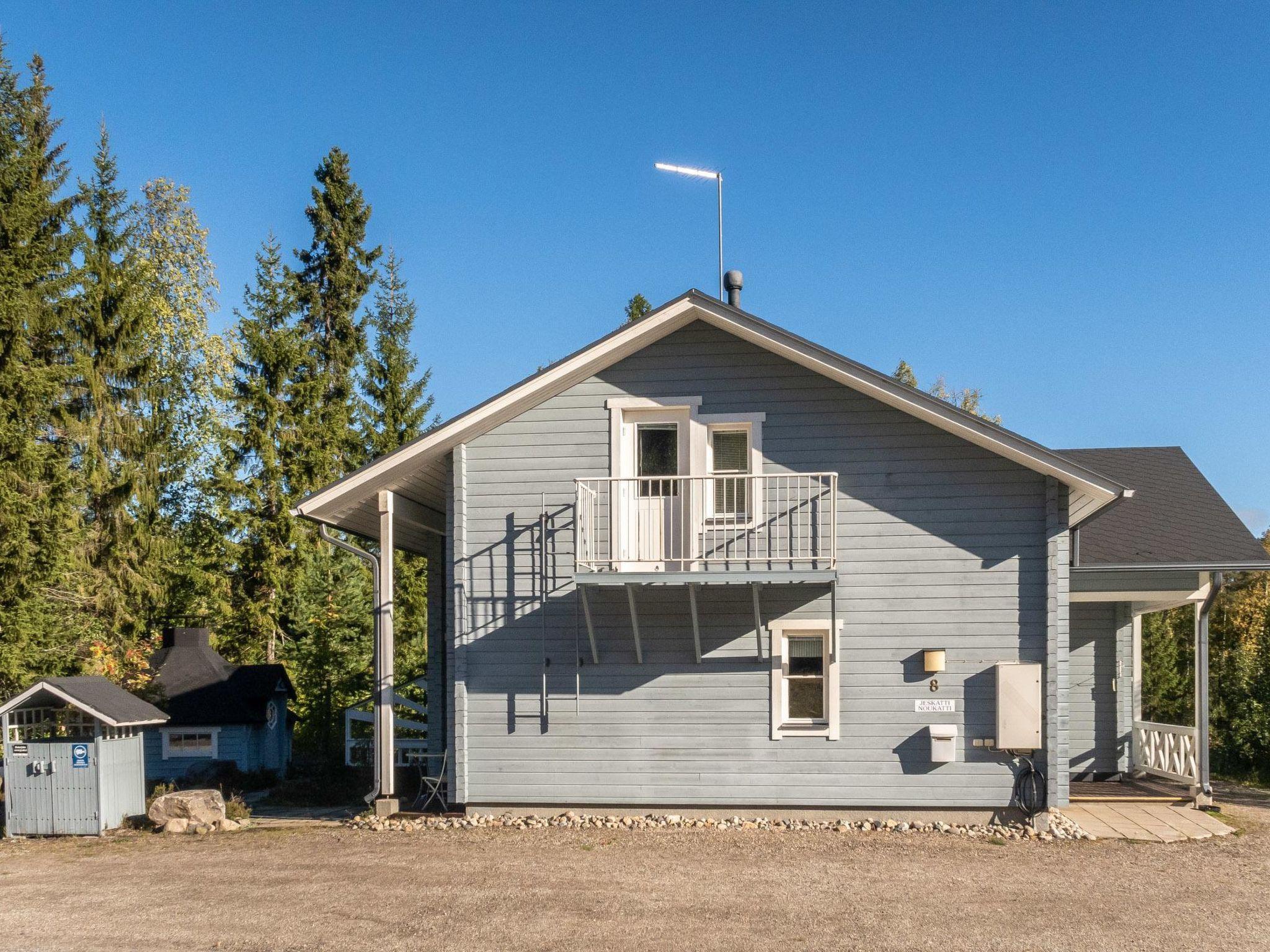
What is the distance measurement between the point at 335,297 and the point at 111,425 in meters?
9.14

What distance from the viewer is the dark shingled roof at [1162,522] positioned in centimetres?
1357

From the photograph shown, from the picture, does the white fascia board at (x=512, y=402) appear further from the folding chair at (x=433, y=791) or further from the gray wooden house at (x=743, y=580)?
the folding chair at (x=433, y=791)

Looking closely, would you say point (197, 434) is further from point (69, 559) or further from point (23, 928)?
point (23, 928)

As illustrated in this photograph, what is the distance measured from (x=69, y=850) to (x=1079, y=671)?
46.9 feet

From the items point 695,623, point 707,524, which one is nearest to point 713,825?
point 695,623

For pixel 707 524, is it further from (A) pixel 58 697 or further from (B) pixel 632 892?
(A) pixel 58 697

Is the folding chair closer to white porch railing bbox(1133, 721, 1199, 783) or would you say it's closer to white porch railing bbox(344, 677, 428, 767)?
white porch railing bbox(344, 677, 428, 767)

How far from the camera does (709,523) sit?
13.0m

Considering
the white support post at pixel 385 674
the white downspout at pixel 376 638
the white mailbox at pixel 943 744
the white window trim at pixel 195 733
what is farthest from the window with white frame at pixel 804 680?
the white window trim at pixel 195 733

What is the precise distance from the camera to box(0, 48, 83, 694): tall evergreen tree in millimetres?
17047

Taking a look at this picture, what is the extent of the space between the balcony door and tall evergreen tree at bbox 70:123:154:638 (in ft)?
49.5

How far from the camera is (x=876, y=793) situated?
12477mm

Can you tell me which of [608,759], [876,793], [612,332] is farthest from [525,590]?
[876,793]

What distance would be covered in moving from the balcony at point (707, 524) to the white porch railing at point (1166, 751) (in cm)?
630
